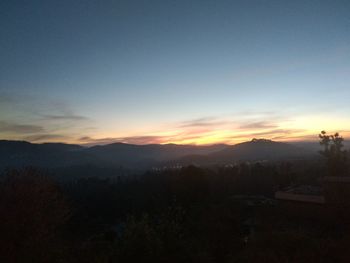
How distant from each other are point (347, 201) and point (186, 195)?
2340cm

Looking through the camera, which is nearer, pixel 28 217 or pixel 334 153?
pixel 28 217

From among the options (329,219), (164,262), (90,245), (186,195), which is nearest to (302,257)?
(164,262)

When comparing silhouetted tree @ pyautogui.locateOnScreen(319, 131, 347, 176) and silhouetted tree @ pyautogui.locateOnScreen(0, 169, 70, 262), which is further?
silhouetted tree @ pyautogui.locateOnScreen(319, 131, 347, 176)

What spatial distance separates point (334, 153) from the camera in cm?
5481

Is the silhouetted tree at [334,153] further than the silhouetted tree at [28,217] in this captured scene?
Yes

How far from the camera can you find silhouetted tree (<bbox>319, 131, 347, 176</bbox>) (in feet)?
176

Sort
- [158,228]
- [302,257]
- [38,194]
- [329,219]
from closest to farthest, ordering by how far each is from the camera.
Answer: [38,194] → [302,257] → [158,228] → [329,219]

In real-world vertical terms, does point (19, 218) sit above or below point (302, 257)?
above

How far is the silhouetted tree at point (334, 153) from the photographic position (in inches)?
2111

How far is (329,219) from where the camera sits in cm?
3091

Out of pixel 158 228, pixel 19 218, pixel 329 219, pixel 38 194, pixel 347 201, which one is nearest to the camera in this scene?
pixel 19 218

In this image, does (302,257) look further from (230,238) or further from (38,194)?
(38,194)

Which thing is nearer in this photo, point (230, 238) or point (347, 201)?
point (230, 238)

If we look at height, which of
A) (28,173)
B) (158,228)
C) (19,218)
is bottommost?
(158,228)
